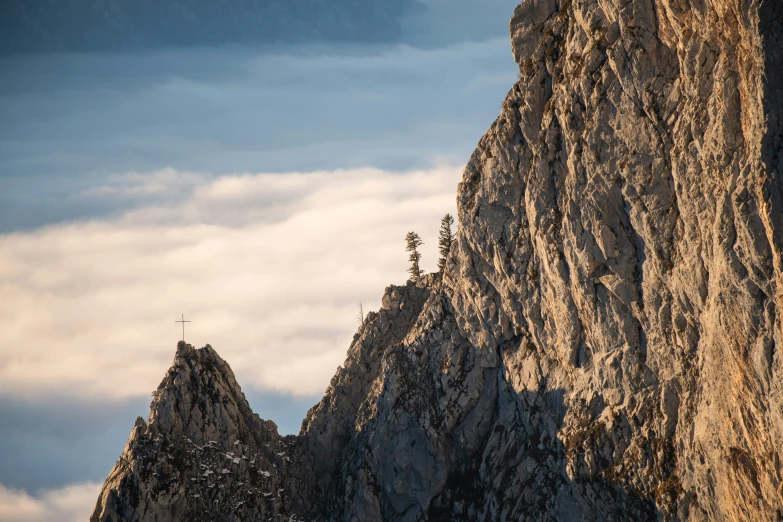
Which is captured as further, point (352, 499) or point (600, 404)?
point (352, 499)

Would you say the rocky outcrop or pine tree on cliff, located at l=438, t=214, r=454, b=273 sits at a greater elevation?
pine tree on cliff, located at l=438, t=214, r=454, b=273

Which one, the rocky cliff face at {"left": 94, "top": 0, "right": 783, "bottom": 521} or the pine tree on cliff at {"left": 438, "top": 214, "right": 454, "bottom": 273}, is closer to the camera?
the rocky cliff face at {"left": 94, "top": 0, "right": 783, "bottom": 521}

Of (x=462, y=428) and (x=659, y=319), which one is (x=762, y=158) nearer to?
(x=659, y=319)

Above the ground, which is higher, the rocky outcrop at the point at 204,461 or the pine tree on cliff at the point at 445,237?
the pine tree on cliff at the point at 445,237

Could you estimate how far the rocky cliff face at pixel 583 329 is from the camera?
7162cm

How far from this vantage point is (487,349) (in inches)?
4181

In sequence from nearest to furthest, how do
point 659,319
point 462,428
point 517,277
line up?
1. point 659,319
2. point 517,277
3. point 462,428

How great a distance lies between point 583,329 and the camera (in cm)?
9231

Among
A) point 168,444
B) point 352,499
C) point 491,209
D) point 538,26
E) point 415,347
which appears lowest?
point 352,499

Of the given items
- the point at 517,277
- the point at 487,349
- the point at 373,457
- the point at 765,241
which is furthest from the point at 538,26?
the point at 373,457

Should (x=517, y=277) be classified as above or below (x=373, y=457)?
above

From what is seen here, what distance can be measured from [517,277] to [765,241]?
112 feet

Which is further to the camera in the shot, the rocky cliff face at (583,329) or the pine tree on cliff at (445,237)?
the pine tree on cliff at (445,237)

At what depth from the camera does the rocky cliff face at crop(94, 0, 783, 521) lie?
71625mm
